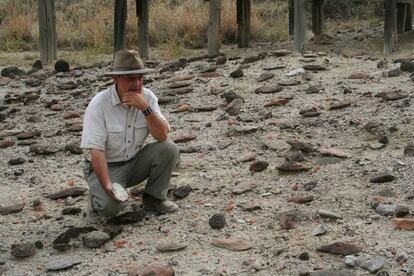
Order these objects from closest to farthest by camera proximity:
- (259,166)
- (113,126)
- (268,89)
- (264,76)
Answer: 1. (113,126)
2. (259,166)
3. (268,89)
4. (264,76)

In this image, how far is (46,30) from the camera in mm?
10953

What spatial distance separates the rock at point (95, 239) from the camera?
421 cm

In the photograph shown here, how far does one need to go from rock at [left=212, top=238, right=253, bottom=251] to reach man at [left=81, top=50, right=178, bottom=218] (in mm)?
627

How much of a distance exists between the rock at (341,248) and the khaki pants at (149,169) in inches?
46.3

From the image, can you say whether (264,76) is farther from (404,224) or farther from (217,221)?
(404,224)

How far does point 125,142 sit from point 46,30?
6783 mm

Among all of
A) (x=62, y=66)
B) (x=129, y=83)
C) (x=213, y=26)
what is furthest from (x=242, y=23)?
(x=129, y=83)

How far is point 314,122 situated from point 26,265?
290 cm

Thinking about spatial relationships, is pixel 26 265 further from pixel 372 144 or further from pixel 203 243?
pixel 372 144

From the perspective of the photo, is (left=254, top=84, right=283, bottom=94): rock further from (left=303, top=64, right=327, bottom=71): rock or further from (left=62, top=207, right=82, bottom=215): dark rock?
(left=62, top=207, right=82, bottom=215): dark rock

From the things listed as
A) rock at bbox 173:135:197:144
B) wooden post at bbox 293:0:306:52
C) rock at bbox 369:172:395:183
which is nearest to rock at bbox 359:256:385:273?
rock at bbox 369:172:395:183

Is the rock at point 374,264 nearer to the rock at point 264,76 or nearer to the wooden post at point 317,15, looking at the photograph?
the rock at point 264,76

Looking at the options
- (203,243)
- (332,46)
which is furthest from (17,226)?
(332,46)

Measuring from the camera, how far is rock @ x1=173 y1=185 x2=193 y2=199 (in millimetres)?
4961
